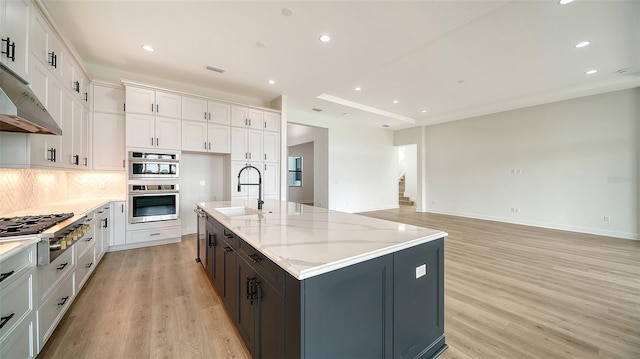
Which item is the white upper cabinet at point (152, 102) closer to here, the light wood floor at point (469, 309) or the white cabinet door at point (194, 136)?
the white cabinet door at point (194, 136)

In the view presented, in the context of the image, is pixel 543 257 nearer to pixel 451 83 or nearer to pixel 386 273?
pixel 451 83

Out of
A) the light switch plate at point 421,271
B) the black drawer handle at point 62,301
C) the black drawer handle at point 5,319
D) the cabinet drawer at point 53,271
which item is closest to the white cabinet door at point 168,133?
the cabinet drawer at point 53,271

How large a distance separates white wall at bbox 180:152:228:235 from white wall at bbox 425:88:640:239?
6910mm

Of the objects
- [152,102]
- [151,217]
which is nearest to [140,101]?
[152,102]

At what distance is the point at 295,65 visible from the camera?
12.6 ft

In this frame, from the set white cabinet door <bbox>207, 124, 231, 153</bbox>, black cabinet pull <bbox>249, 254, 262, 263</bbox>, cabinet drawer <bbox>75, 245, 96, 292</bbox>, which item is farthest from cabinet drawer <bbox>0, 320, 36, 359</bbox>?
white cabinet door <bbox>207, 124, 231, 153</bbox>

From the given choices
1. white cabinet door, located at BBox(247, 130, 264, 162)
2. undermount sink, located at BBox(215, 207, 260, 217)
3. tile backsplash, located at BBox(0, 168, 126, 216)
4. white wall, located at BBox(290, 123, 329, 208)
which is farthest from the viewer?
white wall, located at BBox(290, 123, 329, 208)

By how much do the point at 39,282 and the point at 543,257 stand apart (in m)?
5.67

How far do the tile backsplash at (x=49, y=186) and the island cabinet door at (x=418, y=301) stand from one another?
3.48 m

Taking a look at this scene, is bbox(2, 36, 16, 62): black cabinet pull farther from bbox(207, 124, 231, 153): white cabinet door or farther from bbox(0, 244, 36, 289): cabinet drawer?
bbox(207, 124, 231, 153): white cabinet door

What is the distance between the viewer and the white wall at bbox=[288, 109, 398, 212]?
7.36 m

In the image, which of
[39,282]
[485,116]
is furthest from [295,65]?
[485,116]

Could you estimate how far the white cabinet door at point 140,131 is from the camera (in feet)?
12.5

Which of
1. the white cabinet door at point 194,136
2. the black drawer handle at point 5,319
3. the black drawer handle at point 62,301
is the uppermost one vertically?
the white cabinet door at point 194,136
